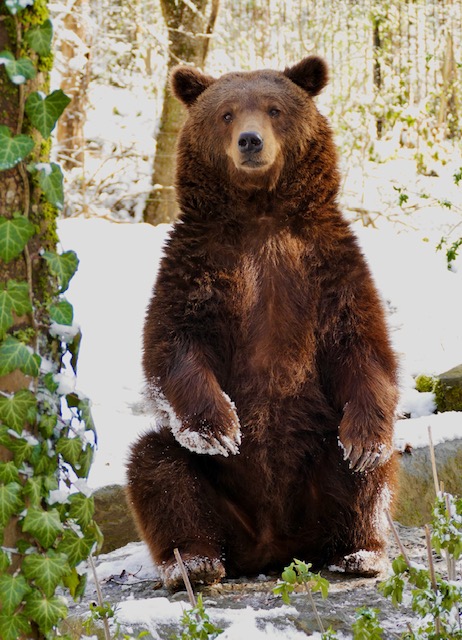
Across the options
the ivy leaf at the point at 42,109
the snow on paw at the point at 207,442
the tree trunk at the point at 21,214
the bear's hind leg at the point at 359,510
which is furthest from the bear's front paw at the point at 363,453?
the ivy leaf at the point at 42,109

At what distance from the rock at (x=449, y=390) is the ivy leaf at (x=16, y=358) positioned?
4.81 meters

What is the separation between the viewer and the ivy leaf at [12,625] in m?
2.29

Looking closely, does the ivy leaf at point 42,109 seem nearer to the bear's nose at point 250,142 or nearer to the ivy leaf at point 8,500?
the ivy leaf at point 8,500

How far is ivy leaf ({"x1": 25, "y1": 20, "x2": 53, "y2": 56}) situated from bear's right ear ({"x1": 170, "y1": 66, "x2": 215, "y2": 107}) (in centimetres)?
280

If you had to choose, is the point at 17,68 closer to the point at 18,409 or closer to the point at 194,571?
the point at 18,409

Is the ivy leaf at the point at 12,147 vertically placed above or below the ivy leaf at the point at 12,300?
above

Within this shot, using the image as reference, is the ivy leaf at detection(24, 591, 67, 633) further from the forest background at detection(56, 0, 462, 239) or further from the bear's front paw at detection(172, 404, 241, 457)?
the forest background at detection(56, 0, 462, 239)

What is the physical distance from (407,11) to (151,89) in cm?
411

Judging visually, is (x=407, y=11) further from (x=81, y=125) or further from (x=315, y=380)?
(x=315, y=380)

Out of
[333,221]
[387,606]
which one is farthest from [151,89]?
[387,606]

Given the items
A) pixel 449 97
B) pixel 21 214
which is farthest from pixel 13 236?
pixel 449 97

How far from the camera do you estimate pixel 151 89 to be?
635 inches

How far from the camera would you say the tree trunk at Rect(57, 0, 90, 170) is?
38.3 feet

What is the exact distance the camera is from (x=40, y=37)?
229 centimetres
